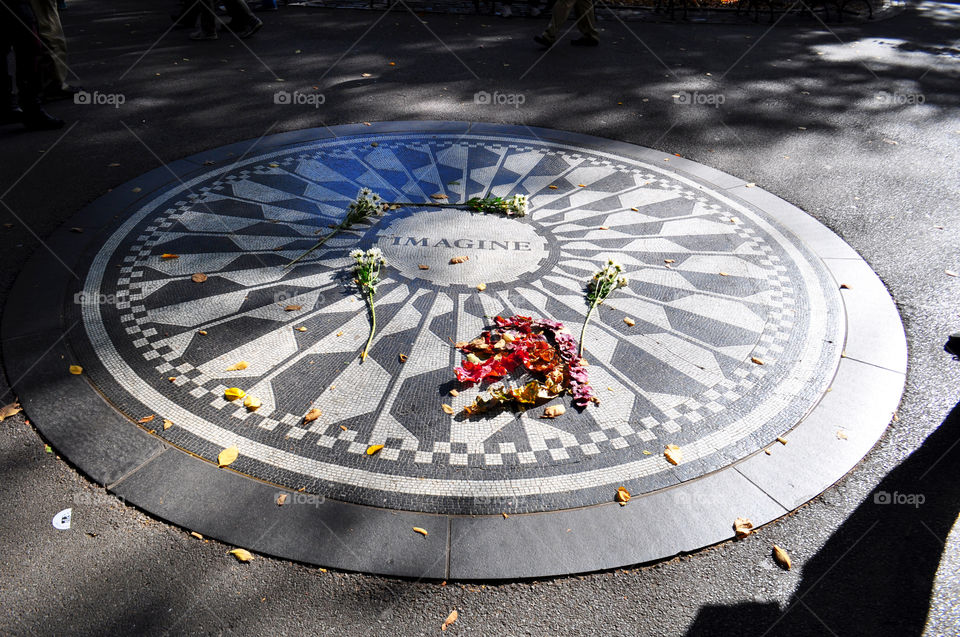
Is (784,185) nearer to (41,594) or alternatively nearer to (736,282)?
(736,282)

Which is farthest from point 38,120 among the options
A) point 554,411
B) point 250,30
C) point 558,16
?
point 558,16

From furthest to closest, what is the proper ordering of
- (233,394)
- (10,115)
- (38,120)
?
(10,115)
(38,120)
(233,394)

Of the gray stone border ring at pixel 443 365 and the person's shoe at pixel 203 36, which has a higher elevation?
the person's shoe at pixel 203 36

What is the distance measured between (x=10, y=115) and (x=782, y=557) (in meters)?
9.44

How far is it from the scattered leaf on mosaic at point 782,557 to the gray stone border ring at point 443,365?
20 centimetres

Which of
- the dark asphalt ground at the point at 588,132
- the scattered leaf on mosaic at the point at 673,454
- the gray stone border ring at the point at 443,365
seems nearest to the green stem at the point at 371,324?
the gray stone border ring at the point at 443,365

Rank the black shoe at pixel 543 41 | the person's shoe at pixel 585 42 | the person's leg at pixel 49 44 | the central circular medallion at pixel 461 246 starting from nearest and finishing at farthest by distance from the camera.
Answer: the central circular medallion at pixel 461 246 → the person's leg at pixel 49 44 → the black shoe at pixel 543 41 → the person's shoe at pixel 585 42

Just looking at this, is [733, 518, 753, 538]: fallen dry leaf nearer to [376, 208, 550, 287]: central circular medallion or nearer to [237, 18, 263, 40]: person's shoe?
[376, 208, 550, 287]: central circular medallion

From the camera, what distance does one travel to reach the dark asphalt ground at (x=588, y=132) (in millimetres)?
2654

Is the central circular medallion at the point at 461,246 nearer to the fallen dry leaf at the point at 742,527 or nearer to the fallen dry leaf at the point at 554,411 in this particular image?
the fallen dry leaf at the point at 554,411

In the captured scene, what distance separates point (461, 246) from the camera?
538cm

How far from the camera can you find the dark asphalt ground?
2.65 metres

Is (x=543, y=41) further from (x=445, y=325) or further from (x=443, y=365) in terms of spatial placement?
(x=443, y=365)

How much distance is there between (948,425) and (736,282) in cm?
173
